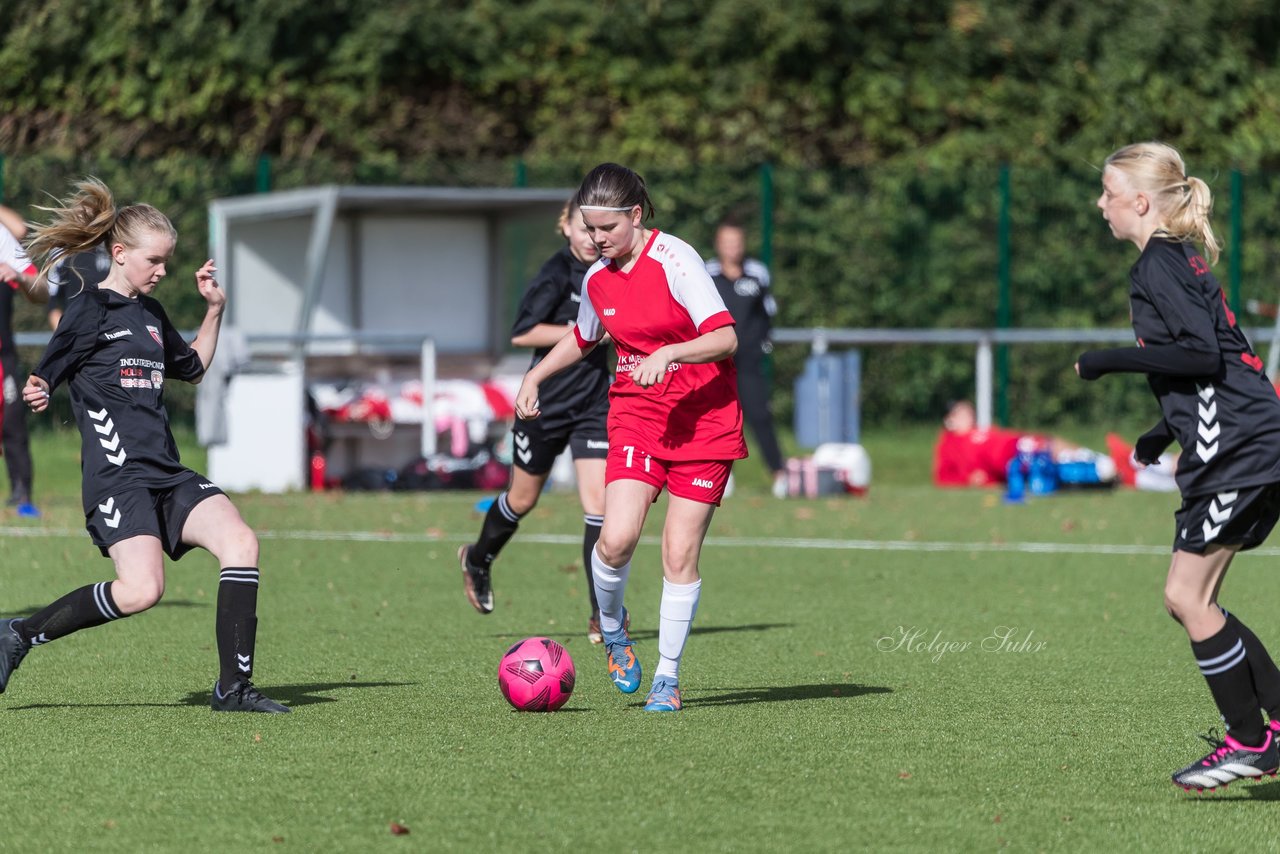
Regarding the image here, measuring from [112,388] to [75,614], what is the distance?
29.8 inches

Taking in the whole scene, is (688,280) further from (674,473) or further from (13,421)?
(13,421)

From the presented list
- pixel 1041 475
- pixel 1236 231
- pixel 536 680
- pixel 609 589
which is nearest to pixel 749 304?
pixel 1041 475

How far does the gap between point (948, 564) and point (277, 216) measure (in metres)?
7.75

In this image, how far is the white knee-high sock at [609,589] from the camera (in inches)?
267

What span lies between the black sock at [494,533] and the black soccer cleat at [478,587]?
3cm

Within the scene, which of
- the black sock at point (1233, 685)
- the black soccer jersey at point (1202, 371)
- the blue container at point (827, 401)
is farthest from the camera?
the blue container at point (827, 401)

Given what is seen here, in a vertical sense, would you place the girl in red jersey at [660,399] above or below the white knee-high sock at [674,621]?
above

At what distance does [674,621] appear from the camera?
645cm

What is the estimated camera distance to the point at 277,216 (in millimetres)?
16469

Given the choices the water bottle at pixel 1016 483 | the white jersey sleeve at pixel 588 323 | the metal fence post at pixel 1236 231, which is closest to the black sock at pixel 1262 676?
the white jersey sleeve at pixel 588 323

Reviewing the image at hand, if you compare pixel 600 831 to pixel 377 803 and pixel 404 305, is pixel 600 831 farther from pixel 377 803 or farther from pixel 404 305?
pixel 404 305

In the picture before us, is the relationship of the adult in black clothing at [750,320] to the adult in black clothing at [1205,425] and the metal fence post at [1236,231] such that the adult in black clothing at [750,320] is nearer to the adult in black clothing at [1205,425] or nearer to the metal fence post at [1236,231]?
the metal fence post at [1236,231]

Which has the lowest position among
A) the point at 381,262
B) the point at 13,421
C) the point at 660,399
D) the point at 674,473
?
the point at 13,421

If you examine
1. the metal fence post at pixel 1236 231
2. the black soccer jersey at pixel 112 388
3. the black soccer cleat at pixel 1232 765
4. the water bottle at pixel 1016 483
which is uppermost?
the metal fence post at pixel 1236 231
